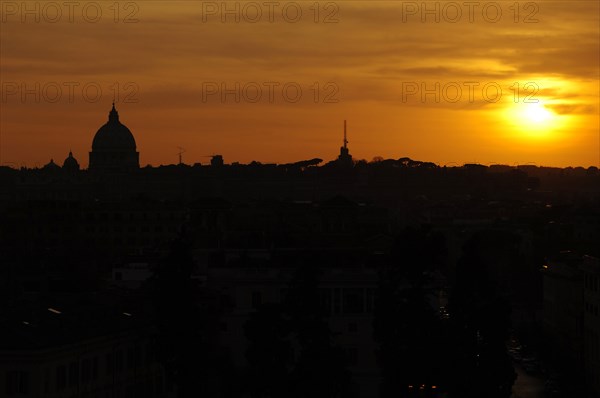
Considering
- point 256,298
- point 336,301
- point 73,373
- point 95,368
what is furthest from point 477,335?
point 73,373

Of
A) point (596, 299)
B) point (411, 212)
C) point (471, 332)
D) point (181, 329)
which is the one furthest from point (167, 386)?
point (411, 212)

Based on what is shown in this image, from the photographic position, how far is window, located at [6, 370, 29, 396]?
41250 mm

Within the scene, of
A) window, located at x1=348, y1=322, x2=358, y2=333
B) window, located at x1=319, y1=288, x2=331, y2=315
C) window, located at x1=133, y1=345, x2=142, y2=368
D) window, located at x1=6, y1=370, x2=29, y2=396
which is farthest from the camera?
window, located at x1=319, y1=288, x2=331, y2=315

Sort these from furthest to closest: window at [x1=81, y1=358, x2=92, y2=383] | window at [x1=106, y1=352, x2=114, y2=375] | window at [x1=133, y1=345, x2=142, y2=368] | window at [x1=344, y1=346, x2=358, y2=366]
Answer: window at [x1=344, y1=346, x2=358, y2=366] → window at [x1=133, y1=345, x2=142, y2=368] → window at [x1=106, y1=352, x2=114, y2=375] → window at [x1=81, y1=358, x2=92, y2=383]

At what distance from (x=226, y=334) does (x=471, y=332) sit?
7.46 m

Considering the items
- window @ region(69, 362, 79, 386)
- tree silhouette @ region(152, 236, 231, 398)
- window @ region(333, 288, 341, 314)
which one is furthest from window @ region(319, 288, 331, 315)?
window @ region(69, 362, 79, 386)

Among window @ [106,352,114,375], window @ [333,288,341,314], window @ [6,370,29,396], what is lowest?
window @ [6,370,29,396]

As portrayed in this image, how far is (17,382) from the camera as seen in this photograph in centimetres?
4134

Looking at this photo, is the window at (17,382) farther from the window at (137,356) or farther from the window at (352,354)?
the window at (352,354)

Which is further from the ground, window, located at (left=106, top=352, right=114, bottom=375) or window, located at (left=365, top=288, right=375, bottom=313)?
window, located at (left=365, top=288, right=375, bottom=313)

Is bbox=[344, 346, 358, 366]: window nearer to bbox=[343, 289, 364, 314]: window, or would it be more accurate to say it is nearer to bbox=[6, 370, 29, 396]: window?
bbox=[343, 289, 364, 314]: window

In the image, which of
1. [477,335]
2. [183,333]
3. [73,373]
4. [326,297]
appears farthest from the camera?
[326,297]

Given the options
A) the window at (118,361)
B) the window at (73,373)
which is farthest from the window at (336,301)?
the window at (73,373)

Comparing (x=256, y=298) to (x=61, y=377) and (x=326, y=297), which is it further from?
(x=61, y=377)
